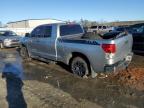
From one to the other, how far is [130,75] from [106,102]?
2.45 m

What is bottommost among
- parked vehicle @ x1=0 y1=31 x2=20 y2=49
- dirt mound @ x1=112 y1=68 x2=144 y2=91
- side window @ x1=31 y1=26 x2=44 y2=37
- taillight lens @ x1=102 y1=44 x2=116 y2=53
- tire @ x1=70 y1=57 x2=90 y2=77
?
dirt mound @ x1=112 y1=68 x2=144 y2=91

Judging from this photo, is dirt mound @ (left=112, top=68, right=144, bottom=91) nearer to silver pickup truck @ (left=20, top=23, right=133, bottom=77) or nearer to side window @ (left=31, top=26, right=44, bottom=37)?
silver pickup truck @ (left=20, top=23, right=133, bottom=77)

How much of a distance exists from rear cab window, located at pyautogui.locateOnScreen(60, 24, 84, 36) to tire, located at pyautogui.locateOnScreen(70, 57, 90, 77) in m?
1.39

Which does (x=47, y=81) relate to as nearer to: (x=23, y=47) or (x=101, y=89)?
(x=101, y=89)

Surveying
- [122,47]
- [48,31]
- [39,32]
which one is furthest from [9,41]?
[122,47]

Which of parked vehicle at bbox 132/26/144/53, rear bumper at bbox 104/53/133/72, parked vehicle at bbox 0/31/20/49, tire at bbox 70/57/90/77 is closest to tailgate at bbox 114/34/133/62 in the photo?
rear bumper at bbox 104/53/133/72

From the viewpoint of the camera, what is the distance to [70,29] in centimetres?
1007

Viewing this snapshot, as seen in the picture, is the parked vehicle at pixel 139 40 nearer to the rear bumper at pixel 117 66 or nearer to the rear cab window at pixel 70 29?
the rear cab window at pixel 70 29

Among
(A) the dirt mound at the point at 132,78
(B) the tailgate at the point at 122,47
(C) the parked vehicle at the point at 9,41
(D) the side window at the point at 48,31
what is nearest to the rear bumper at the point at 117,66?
(B) the tailgate at the point at 122,47

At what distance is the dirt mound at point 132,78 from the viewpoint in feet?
24.0

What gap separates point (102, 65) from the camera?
7680 millimetres

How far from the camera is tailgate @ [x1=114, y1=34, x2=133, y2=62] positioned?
300 inches

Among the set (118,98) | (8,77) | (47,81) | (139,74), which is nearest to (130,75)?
(139,74)

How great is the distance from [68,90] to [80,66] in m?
1.58
